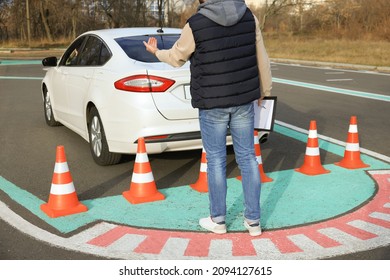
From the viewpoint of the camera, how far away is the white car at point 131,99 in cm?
543

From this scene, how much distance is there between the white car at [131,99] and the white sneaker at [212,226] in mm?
1493

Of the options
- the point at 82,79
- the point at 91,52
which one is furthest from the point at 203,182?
the point at 91,52

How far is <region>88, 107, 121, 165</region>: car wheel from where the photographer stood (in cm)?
598

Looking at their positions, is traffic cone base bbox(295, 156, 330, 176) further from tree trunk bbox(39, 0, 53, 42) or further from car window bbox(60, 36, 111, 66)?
tree trunk bbox(39, 0, 53, 42)

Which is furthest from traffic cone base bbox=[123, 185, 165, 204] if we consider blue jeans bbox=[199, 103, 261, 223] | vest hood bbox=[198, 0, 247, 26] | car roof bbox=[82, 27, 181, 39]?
car roof bbox=[82, 27, 181, 39]

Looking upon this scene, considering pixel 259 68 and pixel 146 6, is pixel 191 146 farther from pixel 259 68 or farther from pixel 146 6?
pixel 146 6

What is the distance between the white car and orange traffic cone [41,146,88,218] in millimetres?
1031

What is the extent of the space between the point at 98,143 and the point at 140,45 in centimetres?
130

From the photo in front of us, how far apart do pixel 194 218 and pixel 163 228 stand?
13.9 inches

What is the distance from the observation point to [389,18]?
134 ft

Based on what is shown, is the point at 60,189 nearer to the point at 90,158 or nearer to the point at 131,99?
the point at 131,99

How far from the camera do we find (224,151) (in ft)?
13.0

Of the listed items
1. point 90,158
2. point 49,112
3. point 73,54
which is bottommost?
point 90,158

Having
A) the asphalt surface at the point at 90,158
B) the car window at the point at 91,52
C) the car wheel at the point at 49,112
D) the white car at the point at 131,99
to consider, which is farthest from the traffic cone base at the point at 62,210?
the car wheel at the point at 49,112
